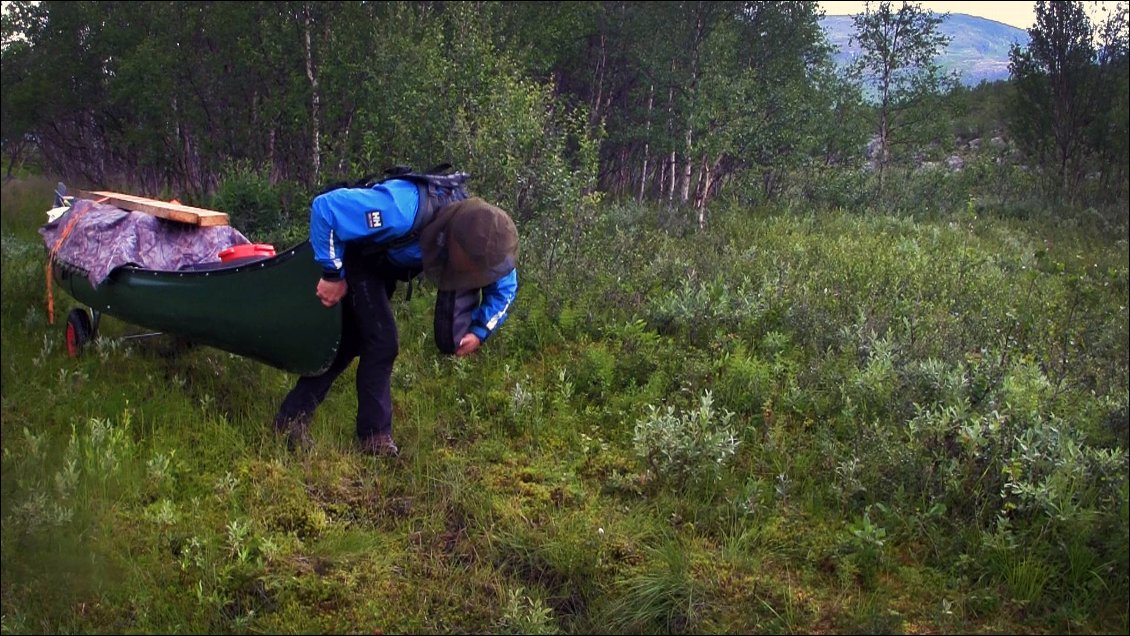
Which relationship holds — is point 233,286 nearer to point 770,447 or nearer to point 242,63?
point 770,447

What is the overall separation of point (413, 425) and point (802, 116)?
35.7ft

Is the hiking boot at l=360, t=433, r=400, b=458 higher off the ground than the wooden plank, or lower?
lower

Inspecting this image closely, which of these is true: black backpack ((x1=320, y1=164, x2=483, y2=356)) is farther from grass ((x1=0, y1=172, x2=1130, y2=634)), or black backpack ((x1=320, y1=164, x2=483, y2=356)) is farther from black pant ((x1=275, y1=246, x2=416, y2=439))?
grass ((x1=0, y1=172, x2=1130, y2=634))

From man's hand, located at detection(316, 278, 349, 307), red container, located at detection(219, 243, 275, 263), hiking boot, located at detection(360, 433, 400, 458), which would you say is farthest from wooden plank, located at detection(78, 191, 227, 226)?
hiking boot, located at detection(360, 433, 400, 458)

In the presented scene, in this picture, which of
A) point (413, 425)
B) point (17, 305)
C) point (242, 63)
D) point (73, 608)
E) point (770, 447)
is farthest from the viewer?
point (242, 63)

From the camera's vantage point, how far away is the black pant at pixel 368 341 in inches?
167

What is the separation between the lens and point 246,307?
182 inches

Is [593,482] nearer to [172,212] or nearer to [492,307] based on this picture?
[492,307]

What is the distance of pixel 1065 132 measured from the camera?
14.3 meters

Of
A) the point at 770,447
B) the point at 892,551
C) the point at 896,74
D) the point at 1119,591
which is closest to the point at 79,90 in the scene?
the point at 770,447

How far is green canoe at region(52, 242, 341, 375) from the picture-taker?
4418mm

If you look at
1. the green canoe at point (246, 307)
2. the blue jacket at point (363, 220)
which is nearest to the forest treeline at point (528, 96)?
the green canoe at point (246, 307)

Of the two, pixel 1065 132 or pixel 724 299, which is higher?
pixel 1065 132

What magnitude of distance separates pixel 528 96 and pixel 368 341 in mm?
4857
